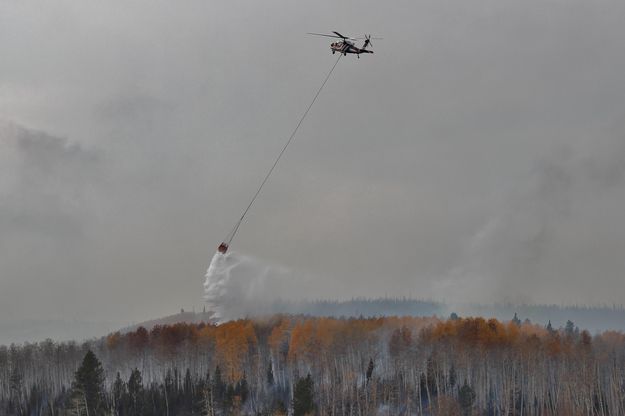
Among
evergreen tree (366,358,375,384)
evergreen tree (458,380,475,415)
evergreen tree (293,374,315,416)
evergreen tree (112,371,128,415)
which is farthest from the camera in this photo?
evergreen tree (112,371,128,415)

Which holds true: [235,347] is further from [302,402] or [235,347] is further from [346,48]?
[346,48]

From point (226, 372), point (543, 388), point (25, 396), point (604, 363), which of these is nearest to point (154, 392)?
point (226, 372)

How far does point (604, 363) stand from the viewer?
140000 mm

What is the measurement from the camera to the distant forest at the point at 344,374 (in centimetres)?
13050

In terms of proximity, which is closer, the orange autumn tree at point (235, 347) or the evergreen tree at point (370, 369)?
the evergreen tree at point (370, 369)

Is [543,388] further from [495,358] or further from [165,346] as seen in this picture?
[165,346]

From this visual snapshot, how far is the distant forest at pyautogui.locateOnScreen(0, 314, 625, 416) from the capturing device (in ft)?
428

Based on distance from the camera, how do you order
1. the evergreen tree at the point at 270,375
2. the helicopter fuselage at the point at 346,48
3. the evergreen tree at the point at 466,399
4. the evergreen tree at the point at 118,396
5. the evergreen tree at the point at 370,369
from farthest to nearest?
the evergreen tree at the point at 270,375 < the evergreen tree at the point at 118,396 < the evergreen tree at the point at 370,369 < the evergreen tree at the point at 466,399 < the helicopter fuselage at the point at 346,48

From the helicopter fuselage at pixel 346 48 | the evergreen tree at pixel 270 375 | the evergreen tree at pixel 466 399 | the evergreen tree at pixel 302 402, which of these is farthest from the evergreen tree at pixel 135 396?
the helicopter fuselage at pixel 346 48

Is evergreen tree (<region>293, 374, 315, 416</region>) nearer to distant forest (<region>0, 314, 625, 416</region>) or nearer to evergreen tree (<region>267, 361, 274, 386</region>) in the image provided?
distant forest (<region>0, 314, 625, 416</region>)

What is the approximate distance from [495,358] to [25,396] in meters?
94.3

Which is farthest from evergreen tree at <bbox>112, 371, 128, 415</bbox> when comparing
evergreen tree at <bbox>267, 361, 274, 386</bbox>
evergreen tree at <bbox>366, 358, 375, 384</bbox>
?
evergreen tree at <bbox>366, 358, 375, 384</bbox>

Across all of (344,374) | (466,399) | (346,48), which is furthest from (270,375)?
(346,48)

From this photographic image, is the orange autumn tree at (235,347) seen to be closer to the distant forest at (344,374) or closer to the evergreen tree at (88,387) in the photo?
the distant forest at (344,374)
